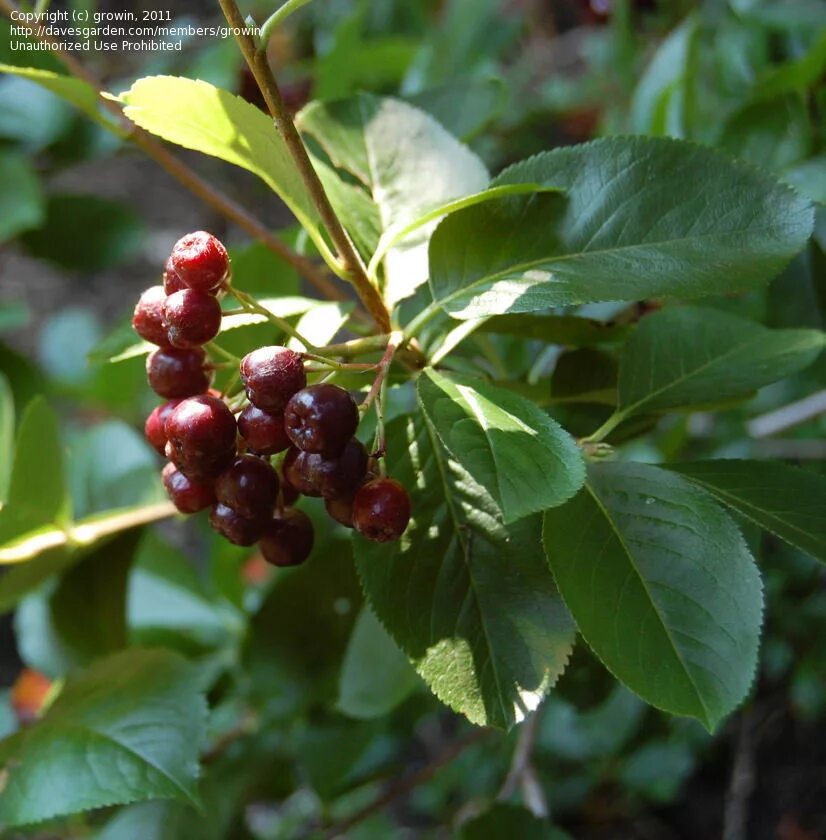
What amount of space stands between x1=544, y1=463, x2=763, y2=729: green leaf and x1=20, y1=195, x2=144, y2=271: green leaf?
130 centimetres

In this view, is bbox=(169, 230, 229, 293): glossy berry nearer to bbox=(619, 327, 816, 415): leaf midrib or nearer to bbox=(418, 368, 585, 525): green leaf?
bbox=(418, 368, 585, 525): green leaf

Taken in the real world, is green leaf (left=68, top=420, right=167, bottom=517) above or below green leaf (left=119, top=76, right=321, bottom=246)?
below

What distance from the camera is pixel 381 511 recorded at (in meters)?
0.52

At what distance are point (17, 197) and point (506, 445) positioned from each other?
112cm

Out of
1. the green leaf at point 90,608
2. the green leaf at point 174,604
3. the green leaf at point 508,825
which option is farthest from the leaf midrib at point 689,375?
the green leaf at point 174,604

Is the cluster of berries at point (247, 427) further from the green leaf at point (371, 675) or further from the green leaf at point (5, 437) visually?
the green leaf at point (5, 437)

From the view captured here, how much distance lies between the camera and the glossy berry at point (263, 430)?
53 cm

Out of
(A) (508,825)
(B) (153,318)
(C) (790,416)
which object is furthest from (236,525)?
(C) (790,416)

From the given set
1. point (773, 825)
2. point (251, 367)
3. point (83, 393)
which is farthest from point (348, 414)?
point (773, 825)

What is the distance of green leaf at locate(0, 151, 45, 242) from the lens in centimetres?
133

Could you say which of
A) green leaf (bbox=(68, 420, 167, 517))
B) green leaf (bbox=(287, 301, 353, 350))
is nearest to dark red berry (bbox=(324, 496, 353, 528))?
green leaf (bbox=(287, 301, 353, 350))

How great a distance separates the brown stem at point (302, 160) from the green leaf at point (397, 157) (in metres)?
0.04

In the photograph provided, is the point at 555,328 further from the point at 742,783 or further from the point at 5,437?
the point at 742,783

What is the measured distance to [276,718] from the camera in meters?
1.05
